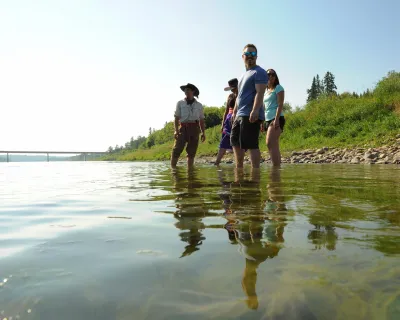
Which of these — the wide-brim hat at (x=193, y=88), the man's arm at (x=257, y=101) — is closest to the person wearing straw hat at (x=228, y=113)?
the wide-brim hat at (x=193, y=88)

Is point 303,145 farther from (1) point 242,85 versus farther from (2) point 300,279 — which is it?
(2) point 300,279

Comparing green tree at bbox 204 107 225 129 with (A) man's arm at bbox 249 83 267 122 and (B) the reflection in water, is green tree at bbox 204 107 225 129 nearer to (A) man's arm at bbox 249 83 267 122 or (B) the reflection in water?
(A) man's arm at bbox 249 83 267 122

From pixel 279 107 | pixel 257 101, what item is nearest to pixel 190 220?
pixel 257 101

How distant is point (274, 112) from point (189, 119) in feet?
7.26

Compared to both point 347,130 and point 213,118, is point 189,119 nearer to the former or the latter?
point 347,130

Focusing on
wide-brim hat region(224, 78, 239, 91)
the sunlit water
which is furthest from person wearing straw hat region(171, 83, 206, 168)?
the sunlit water

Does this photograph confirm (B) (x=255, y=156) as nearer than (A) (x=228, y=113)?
Yes

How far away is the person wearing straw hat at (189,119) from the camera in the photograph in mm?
7311

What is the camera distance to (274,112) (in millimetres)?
5938

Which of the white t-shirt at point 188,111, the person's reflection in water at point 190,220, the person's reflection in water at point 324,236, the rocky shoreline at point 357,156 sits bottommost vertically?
the person's reflection in water at point 324,236

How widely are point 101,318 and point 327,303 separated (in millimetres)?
547

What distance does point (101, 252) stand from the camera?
127cm

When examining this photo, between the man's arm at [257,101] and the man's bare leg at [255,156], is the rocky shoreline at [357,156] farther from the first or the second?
the man's arm at [257,101]

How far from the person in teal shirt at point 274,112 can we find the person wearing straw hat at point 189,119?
1837mm
